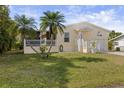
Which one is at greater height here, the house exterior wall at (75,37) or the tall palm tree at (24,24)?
the tall palm tree at (24,24)

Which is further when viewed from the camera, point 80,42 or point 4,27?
point 80,42

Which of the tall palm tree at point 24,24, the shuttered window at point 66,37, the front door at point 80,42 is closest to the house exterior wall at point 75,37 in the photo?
the shuttered window at point 66,37

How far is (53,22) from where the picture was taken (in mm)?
30734

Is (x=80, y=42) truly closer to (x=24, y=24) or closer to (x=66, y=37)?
(x=66, y=37)

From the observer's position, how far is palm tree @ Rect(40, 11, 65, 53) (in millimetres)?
30188

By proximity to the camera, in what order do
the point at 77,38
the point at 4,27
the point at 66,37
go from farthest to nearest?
the point at 66,37 < the point at 77,38 < the point at 4,27

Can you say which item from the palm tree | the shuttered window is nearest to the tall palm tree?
the palm tree

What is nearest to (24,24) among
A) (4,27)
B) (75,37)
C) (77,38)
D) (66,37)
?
(66,37)

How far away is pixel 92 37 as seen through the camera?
31.5m

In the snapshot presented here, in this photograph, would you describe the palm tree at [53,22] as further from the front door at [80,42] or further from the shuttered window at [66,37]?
the front door at [80,42]

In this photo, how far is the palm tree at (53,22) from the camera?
30188 millimetres

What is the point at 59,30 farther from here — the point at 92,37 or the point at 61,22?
the point at 92,37

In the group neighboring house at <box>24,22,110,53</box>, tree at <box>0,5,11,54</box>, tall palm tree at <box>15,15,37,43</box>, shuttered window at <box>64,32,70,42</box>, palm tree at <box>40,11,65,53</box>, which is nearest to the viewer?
tree at <box>0,5,11,54</box>

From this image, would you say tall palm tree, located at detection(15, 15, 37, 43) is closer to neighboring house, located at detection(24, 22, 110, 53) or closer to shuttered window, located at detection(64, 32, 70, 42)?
neighboring house, located at detection(24, 22, 110, 53)
